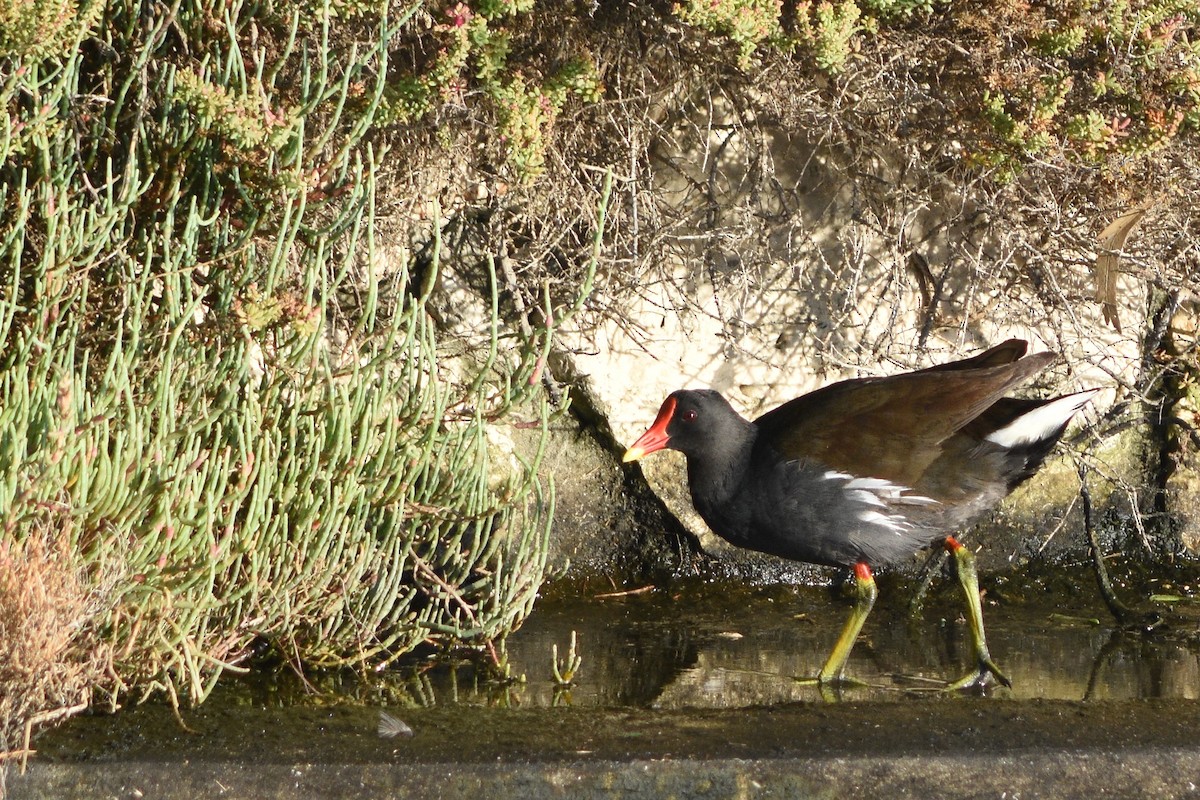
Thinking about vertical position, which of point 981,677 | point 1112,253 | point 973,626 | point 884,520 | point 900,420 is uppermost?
point 1112,253

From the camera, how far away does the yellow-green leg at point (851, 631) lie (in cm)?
375

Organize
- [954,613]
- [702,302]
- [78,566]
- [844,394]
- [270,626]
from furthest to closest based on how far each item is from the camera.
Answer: [702,302] → [954,613] → [844,394] → [270,626] → [78,566]

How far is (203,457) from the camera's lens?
2.74 metres

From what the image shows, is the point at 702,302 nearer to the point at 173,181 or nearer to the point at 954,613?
the point at 954,613

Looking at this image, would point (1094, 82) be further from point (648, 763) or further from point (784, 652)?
point (648, 763)

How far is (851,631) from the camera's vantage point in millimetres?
3812

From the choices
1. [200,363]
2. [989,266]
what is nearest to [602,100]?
[989,266]

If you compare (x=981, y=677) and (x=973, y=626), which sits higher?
(x=973, y=626)

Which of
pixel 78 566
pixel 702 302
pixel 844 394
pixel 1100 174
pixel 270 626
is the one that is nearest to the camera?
pixel 78 566

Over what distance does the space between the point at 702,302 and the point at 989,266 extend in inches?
40.0

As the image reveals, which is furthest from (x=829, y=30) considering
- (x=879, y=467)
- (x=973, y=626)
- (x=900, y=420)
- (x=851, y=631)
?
(x=973, y=626)

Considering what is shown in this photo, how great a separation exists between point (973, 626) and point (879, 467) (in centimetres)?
57

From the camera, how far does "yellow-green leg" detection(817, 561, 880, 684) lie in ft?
12.3

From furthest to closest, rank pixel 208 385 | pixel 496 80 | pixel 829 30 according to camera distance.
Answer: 1. pixel 496 80
2. pixel 829 30
3. pixel 208 385
